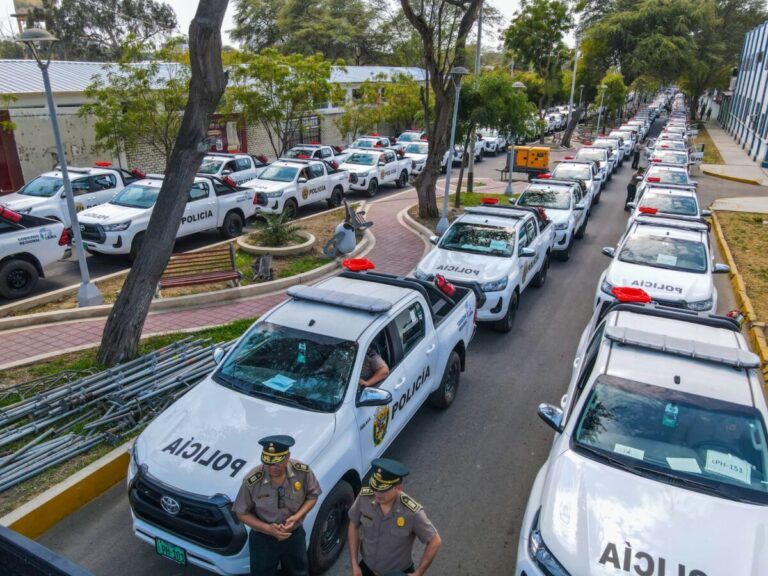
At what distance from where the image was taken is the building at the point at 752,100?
33.3 metres

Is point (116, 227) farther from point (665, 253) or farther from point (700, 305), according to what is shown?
point (700, 305)

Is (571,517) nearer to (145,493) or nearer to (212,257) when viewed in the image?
(145,493)

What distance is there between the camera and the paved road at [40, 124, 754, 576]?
4891mm

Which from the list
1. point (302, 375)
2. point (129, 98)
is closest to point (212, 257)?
point (302, 375)

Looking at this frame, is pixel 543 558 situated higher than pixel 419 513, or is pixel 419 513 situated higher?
Result: pixel 419 513

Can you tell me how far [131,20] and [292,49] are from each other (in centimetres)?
1856

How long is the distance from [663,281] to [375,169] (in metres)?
14.4

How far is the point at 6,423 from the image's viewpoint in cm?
600

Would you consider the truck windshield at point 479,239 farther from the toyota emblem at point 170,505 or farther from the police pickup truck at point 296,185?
the toyota emblem at point 170,505

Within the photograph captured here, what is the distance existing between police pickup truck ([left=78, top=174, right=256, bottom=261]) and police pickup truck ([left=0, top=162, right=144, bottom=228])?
1.33 m

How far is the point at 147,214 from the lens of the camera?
12531mm

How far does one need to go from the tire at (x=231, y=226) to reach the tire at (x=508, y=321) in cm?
817

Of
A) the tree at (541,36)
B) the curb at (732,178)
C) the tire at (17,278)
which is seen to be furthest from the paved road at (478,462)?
the tree at (541,36)

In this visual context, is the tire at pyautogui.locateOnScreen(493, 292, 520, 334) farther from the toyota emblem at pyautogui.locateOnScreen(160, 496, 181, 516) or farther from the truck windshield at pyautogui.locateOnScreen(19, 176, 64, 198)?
the truck windshield at pyautogui.locateOnScreen(19, 176, 64, 198)
